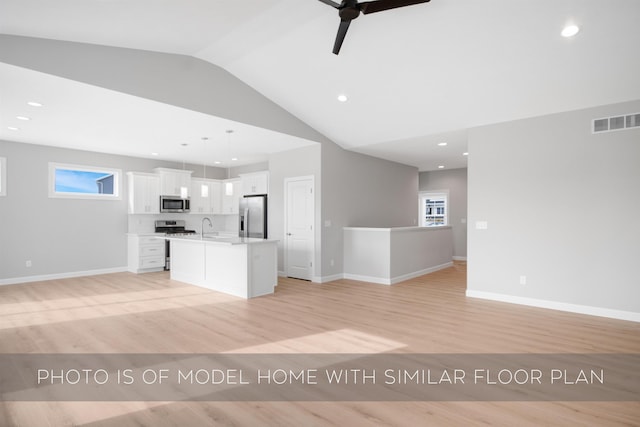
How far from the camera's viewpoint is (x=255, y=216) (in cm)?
812

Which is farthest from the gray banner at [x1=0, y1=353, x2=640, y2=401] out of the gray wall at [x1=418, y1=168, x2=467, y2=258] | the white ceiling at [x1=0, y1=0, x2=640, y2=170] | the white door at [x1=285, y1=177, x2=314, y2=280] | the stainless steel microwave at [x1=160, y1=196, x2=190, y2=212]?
the gray wall at [x1=418, y1=168, x2=467, y2=258]

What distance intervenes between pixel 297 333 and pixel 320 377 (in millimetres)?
1039

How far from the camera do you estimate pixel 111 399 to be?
2.34m

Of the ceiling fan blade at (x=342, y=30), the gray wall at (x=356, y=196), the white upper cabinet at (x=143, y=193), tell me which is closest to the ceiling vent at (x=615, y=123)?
the ceiling fan blade at (x=342, y=30)

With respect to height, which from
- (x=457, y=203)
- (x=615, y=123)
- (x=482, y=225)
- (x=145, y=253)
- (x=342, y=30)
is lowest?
(x=145, y=253)

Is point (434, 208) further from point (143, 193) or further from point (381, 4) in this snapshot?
point (381, 4)

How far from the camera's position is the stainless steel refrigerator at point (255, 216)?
7.94m

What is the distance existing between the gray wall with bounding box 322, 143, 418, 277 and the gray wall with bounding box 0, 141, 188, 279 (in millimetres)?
4807

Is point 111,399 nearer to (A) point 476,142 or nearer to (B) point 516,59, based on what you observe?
(B) point 516,59

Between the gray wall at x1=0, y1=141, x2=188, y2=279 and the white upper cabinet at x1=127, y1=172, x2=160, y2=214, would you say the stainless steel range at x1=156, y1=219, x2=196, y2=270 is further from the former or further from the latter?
the gray wall at x1=0, y1=141, x2=188, y2=279

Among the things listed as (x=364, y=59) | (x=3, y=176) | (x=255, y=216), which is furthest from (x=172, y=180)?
(x=364, y=59)

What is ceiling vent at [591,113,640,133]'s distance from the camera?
409 centimetres

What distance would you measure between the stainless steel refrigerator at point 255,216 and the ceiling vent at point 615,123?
20.3ft

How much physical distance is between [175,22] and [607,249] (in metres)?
5.83
